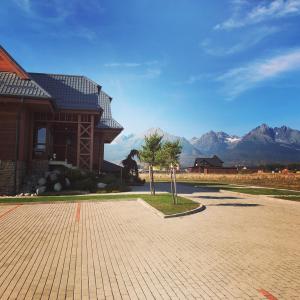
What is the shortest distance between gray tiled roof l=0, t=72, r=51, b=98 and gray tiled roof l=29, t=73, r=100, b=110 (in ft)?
16.4

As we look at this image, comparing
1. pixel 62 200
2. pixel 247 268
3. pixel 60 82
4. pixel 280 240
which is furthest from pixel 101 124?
pixel 247 268

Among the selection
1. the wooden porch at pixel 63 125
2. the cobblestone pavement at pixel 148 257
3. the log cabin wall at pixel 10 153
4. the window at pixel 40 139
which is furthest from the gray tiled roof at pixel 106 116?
the cobblestone pavement at pixel 148 257

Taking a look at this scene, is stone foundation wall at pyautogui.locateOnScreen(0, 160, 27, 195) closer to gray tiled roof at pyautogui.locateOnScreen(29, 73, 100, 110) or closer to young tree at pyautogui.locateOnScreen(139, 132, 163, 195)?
gray tiled roof at pyautogui.locateOnScreen(29, 73, 100, 110)

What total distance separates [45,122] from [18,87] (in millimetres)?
5851

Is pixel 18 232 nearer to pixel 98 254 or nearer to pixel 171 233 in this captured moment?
pixel 98 254

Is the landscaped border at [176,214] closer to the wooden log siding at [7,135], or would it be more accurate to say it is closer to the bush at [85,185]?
the bush at [85,185]

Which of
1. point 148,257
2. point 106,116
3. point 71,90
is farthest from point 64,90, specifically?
point 148,257

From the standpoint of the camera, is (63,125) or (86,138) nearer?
(86,138)

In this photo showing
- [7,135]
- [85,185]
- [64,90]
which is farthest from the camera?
[64,90]

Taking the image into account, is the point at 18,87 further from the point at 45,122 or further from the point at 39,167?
the point at 39,167

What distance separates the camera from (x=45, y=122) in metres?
33.0

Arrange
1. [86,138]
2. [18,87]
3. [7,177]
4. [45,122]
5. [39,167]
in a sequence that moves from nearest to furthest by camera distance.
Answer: [7,177] < [18,87] < [39,167] < [86,138] < [45,122]

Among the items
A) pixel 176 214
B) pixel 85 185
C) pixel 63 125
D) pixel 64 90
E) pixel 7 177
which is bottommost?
pixel 176 214

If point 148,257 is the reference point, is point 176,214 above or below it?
above
